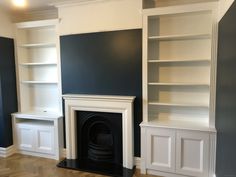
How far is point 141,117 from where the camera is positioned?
3049 mm

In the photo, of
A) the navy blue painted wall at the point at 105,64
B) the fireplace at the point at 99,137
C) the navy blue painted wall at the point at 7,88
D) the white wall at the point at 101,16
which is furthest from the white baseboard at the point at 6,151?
the white wall at the point at 101,16

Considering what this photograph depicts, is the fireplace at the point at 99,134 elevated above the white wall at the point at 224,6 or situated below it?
below

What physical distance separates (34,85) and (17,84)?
32 centimetres

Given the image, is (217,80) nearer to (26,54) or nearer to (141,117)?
(141,117)

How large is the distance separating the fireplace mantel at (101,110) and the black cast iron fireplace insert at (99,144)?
0.30 feet

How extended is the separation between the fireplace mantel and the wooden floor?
0.34 m

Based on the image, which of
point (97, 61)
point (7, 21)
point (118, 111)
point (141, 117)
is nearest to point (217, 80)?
point (141, 117)

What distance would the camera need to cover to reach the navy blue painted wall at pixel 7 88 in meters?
3.49

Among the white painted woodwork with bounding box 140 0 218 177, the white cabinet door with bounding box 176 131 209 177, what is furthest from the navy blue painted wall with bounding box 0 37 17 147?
the white cabinet door with bounding box 176 131 209 177

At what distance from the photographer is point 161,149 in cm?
286

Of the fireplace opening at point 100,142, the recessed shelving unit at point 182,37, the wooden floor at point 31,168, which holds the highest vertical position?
the recessed shelving unit at point 182,37

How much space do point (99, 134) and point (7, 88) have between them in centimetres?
195

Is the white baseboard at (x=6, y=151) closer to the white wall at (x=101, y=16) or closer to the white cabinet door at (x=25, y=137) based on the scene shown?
the white cabinet door at (x=25, y=137)

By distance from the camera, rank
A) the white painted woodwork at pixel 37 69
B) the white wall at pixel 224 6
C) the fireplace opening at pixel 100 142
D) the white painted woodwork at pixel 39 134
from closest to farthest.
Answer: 1. the white wall at pixel 224 6
2. the fireplace opening at pixel 100 142
3. the white painted woodwork at pixel 39 134
4. the white painted woodwork at pixel 37 69
